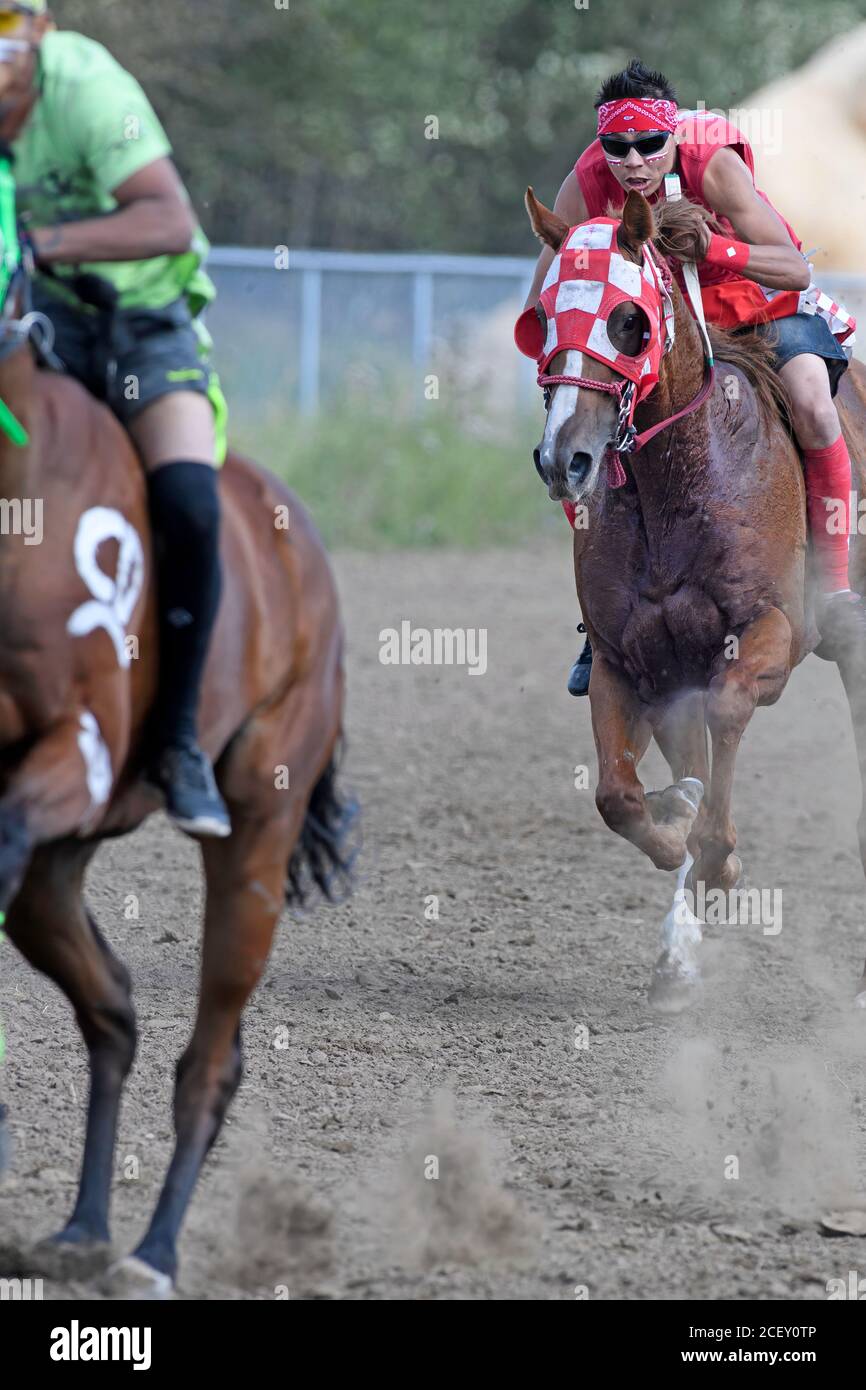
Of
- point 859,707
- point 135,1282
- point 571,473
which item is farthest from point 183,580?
point 859,707

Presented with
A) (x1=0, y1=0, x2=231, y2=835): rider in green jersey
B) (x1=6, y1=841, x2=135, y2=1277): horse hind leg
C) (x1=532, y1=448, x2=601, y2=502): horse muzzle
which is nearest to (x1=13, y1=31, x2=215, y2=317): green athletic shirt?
(x1=0, y1=0, x2=231, y2=835): rider in green jersey

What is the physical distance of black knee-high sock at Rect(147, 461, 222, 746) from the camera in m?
3.56

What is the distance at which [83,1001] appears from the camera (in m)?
3.88

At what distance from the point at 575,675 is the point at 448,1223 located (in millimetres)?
2582

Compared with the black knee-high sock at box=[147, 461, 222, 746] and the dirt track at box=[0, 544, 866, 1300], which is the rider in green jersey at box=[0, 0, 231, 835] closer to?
the black knee-high sock at box=[147, 461, 222, 746]

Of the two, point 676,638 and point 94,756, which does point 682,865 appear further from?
point 94,756

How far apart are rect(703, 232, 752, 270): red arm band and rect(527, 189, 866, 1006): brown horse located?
0.08 meters

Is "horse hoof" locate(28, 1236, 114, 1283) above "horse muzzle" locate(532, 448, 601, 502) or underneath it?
underneath

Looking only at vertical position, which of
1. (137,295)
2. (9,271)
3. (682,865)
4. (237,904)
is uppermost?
(137,295)

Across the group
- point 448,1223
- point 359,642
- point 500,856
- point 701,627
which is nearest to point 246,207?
point 359,642

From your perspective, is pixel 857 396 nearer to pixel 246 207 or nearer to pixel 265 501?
pixel 265 501

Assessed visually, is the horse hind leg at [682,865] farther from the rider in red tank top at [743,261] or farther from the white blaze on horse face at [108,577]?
the white blaze on horse face at [108,577]

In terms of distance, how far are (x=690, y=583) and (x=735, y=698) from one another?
39cm
